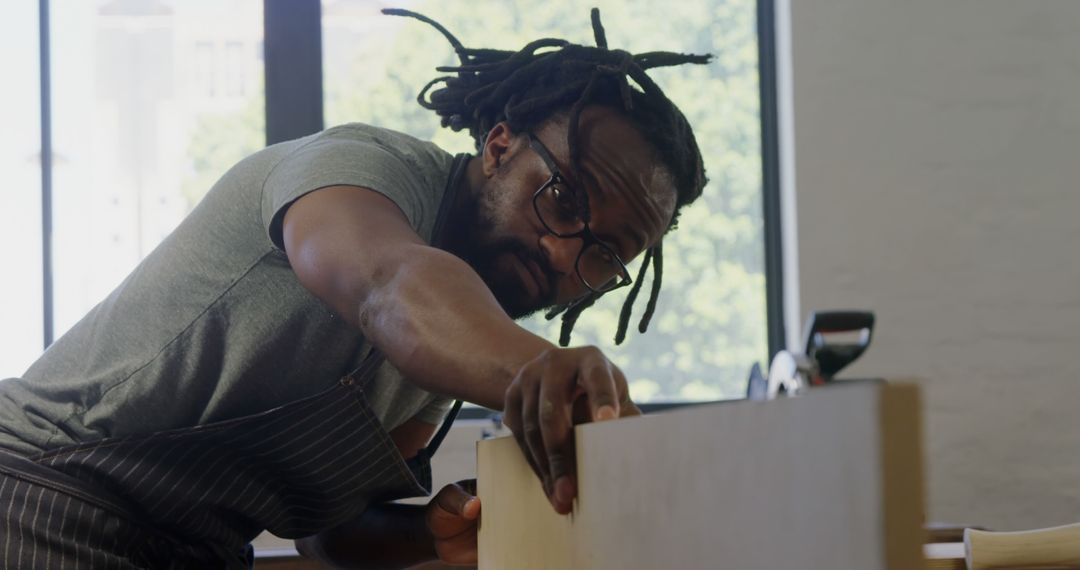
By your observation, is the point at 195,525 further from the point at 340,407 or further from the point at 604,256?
the point at 604,256

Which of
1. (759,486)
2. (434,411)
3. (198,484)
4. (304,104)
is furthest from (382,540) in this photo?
(304,104)

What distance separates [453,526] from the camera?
1.36m

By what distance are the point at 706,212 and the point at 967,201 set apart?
0.70 metres

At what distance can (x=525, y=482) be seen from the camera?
851mm

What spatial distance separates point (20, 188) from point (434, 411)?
1.97 metres

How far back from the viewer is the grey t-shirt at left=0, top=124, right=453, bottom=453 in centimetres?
115

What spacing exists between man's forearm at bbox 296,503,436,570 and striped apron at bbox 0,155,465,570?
0.10m

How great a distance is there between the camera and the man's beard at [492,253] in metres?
1.33

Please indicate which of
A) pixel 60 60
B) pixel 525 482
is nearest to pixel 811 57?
pixel 60 60

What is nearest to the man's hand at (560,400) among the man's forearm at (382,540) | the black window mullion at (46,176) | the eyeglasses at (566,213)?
the eyeglasses at (566,213)

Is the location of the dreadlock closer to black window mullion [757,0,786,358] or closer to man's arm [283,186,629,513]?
man's arm [283,186,629,513]

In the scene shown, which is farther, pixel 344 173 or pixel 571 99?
pixel 571 99

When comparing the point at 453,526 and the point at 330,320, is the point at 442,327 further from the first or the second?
the point at 453,526

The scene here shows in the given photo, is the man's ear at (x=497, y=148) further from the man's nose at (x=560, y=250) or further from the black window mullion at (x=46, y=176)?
the black window mullion at (x=46, y=176)
